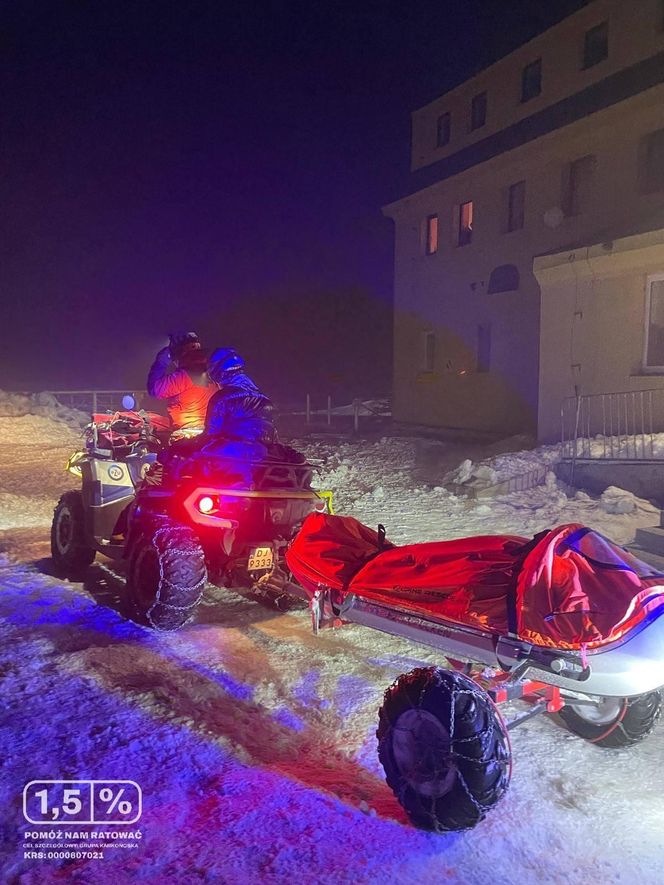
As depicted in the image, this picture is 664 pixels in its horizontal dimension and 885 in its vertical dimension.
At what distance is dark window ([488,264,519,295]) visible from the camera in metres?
18.4

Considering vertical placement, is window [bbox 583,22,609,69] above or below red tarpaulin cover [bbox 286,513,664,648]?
above

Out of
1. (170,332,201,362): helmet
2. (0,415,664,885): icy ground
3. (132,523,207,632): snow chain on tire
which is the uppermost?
(170,332,201,362): helmet

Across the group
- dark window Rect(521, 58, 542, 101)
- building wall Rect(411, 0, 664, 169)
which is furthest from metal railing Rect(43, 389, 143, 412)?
dark window Rect(521, 58, 542, 101)

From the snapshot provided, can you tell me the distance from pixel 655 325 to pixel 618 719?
34.1ft

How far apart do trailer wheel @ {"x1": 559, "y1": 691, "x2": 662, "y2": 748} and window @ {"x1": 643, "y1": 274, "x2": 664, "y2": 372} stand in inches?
394

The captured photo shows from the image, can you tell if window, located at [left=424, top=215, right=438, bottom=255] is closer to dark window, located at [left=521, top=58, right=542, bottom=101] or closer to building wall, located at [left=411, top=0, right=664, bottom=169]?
building wall, located at [left=411, top=0, right=664, bottom=169]

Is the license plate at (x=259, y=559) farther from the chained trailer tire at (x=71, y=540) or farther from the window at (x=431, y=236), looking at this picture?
the window at (x=431, y=236)

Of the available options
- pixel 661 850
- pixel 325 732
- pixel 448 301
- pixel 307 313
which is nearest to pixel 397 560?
pixel 325 732

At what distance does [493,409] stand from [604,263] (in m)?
6.95

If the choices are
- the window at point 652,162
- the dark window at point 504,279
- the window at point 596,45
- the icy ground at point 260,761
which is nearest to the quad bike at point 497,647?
the icy ground at point 260,761

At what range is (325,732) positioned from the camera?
3.83 metres

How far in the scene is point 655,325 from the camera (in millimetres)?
12414

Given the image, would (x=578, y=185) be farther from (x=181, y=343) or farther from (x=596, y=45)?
(x=181, y=343)

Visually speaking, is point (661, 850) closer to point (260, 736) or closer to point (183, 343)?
point (260, 736)
